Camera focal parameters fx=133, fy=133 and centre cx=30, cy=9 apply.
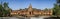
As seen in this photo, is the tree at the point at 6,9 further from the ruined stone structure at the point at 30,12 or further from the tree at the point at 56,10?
the tree at the point at 56,10

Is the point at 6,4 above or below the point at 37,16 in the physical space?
above

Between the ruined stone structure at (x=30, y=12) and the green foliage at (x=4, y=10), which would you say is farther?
Result: the ruined stone structure at (x=30, y=12)

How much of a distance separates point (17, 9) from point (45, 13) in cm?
73

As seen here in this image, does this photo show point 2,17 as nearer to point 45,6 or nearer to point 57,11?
point 45,6

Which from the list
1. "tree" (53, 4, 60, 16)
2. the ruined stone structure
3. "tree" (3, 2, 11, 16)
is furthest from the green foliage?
"tree" (53, 4, 60, 16)

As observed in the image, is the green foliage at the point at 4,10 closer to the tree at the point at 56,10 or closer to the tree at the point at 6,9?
the tree at the point at 6,9

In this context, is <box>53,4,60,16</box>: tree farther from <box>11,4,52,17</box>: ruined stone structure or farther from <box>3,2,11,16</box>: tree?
<box>3,2,11,16</box>: tree

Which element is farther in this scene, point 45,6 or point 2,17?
point 45,6

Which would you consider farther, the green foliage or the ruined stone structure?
the ruined stone structure

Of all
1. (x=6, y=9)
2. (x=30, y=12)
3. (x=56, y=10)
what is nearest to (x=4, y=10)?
(x=6, y=9)

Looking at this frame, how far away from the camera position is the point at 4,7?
329cm

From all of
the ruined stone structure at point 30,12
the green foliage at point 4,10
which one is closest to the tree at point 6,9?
the green foliage at point 4,10

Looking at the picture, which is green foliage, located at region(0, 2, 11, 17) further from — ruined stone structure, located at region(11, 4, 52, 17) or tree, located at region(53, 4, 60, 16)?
tree, located at region(53, 4, 60, 16)

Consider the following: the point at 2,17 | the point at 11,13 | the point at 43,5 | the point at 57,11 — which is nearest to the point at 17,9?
the point at 11,13
